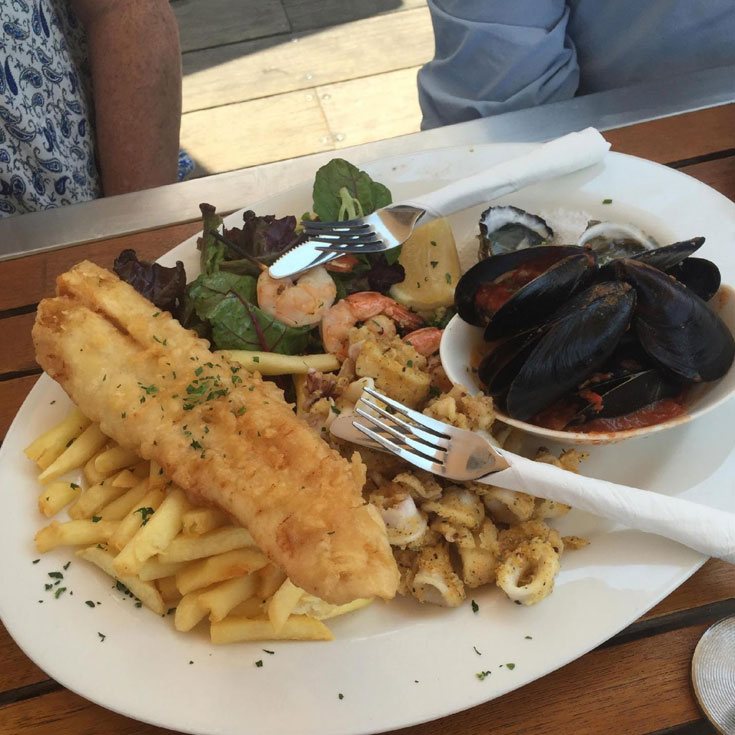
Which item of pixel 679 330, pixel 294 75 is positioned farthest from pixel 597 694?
pixel 294 75

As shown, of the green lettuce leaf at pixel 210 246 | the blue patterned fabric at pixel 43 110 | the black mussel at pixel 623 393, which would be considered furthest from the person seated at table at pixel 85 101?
the black mussel at pixel 623 393

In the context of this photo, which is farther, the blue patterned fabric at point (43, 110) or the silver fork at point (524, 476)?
the blue patterned fabric at point (43, 110)

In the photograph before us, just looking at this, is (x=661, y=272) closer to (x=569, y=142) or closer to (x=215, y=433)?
(x=569, y=142)

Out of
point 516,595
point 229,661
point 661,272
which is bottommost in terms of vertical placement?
point 229,661

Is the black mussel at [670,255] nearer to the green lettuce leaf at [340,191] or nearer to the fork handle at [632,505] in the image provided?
the fork handle at [632,505]

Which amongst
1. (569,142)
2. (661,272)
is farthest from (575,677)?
(569,142)

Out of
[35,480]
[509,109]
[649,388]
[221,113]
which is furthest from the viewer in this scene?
[221,113]

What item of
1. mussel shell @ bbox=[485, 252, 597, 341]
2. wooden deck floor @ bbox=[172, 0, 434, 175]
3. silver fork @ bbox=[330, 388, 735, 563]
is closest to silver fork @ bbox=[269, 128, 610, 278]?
mussel shell @ bbox=[485, 252, 597, 341]
